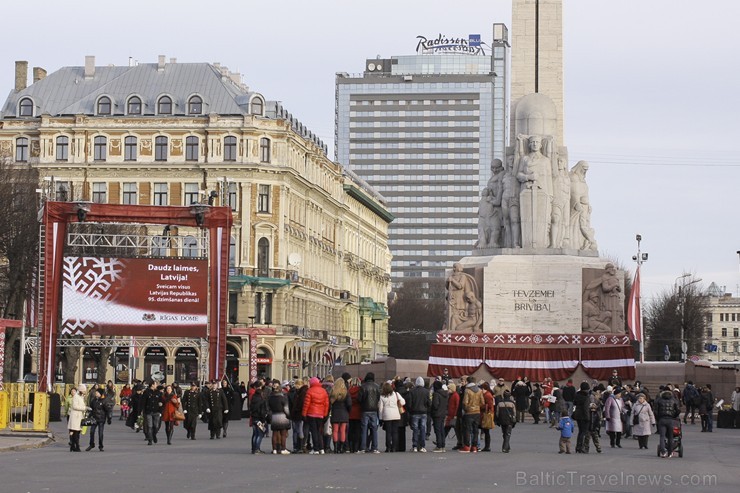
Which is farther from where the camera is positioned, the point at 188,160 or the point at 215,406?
the point at 188,160

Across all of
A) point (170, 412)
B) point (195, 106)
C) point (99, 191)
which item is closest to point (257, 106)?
point (195, 106)

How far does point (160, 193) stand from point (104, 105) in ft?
21.1

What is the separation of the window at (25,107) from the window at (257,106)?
45.5 ft

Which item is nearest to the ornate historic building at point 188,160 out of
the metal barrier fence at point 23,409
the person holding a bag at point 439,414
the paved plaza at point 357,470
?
the metal barrier fence at point 23,409

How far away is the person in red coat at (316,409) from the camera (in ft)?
102

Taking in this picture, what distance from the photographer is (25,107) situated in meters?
98.3

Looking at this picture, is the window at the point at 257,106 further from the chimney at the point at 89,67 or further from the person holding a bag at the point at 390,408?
the person holding a bag at the point at 390,408

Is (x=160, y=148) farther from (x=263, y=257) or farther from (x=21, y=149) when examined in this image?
(x=263, y=257)

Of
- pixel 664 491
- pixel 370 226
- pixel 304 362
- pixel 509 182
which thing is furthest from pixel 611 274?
pixel 370 226

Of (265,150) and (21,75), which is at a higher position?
(21,75)

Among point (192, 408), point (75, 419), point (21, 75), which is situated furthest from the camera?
point (21, 75)

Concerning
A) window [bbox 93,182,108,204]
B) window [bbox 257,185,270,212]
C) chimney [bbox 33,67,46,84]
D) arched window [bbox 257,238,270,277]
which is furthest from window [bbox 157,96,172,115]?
chimney [bbox 33,67,46,84]

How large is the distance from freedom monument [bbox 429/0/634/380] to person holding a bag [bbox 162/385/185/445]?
13.5 meters

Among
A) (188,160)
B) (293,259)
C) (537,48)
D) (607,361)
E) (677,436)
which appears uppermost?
(188,160)
